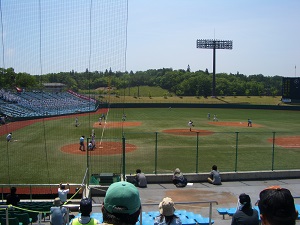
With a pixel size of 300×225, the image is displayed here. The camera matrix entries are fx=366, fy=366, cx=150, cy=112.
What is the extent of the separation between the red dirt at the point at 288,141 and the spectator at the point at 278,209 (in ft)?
91.3

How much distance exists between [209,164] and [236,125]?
22.3 m

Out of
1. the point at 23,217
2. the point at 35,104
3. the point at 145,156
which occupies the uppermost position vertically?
the point at 35,104

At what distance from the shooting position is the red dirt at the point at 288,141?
29197 mm

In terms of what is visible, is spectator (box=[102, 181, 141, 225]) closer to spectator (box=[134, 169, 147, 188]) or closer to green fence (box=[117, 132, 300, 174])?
spectator (box=[134, 169, 147, 188])

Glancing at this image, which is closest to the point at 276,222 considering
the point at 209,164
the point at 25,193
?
the point at 25,193

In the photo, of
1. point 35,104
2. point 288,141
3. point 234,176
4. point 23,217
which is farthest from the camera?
point 35,104

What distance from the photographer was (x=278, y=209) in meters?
2.57

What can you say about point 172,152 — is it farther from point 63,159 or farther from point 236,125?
point 236,125

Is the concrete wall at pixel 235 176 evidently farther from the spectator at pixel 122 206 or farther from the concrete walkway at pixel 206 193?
the spectator at pixel 122 206

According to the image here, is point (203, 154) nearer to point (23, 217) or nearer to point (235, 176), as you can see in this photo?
point (235, 176)

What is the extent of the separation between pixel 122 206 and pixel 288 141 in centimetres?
3126

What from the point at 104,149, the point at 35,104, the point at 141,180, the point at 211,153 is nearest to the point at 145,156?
the point at 104,149

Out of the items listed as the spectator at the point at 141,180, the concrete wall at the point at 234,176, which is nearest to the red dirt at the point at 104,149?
the concrete wall at the point at 234,176

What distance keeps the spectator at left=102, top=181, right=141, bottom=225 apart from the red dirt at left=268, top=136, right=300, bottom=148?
28.3m
